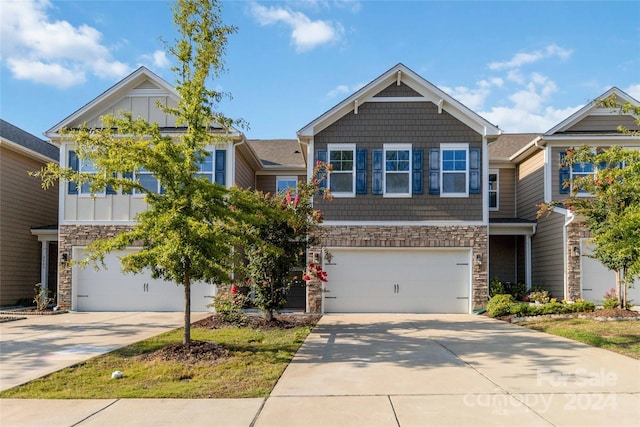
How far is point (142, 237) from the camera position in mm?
8531

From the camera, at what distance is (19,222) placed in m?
17.4

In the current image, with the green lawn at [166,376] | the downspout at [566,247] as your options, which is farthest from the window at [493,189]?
the green lawn at [166,376]

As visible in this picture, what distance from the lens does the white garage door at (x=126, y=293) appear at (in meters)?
16.1

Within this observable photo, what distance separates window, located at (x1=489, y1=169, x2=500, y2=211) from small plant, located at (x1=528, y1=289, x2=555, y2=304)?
4.31 metres

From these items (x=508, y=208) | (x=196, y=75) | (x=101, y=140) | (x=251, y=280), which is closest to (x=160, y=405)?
(x=101, y=140)

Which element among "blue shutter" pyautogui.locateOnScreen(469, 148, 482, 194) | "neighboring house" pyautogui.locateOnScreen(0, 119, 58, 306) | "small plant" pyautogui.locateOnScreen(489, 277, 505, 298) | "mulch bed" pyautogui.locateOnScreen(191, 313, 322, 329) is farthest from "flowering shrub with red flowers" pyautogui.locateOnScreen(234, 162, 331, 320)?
"neighboring house" pyautogui.locateOnScreen(0, 119, 58, 306)

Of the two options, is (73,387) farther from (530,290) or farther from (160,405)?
(530,290)

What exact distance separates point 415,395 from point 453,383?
867 millimetres

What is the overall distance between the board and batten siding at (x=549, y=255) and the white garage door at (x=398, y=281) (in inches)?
121

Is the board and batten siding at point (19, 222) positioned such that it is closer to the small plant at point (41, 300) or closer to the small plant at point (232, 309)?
the small plant at point (41, 300)

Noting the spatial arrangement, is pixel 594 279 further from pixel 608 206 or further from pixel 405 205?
pixel 405 205

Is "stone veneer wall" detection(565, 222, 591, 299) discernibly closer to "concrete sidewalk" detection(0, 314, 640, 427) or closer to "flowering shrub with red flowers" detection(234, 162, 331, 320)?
"concrete sidewalk" detection(0, 314, 640, 427)

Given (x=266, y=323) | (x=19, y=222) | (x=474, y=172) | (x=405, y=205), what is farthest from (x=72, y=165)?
(x=474, y=172)

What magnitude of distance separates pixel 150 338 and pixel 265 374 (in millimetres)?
4364
